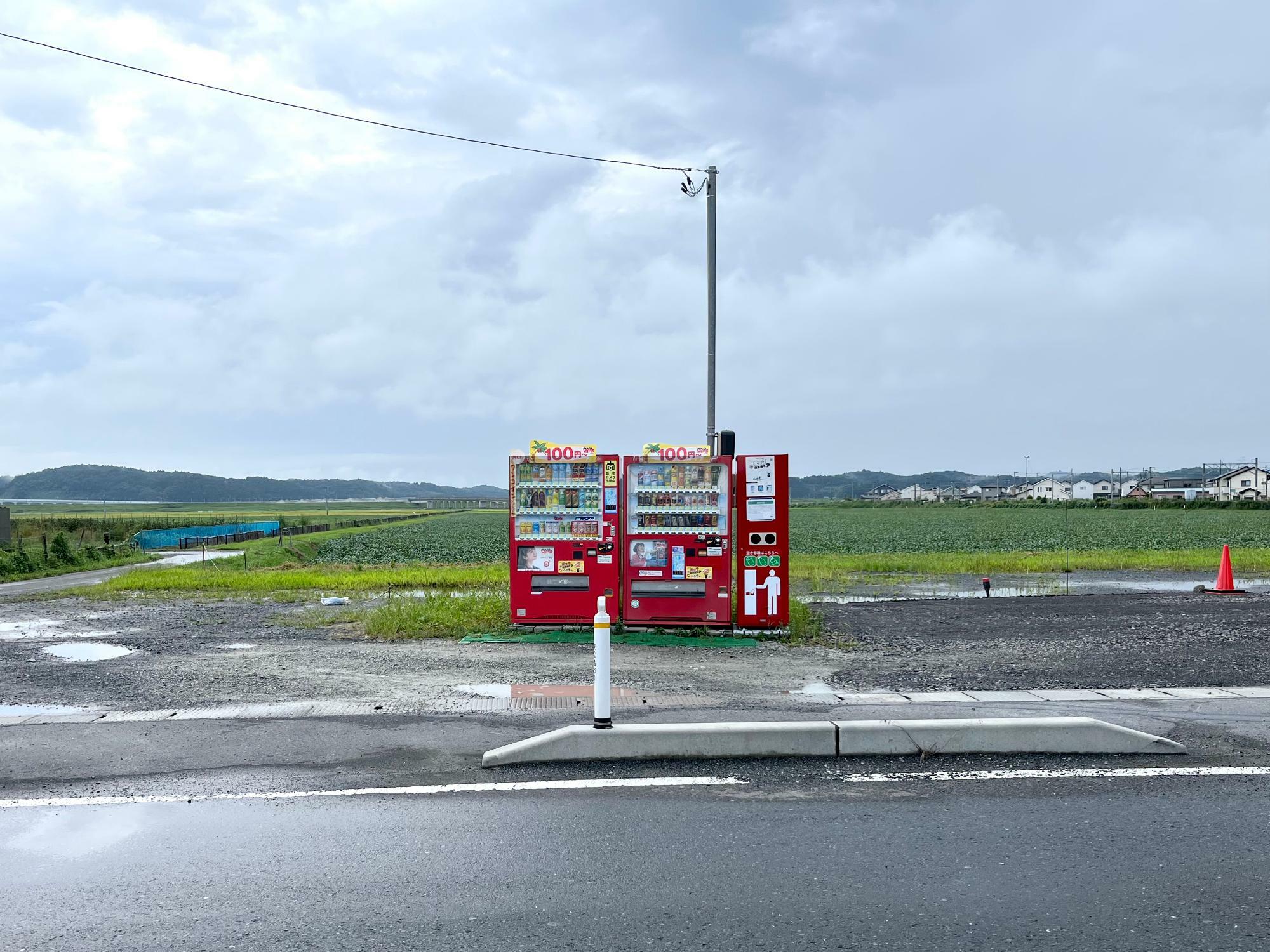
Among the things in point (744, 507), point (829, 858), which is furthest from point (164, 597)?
point (829, 858)

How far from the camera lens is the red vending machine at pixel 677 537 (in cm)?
1259

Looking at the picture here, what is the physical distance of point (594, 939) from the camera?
3.88 meters

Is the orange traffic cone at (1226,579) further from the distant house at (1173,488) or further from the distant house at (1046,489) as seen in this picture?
the distant house at (1046,489)

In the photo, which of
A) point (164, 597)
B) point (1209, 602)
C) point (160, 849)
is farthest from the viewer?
point (164, 597)

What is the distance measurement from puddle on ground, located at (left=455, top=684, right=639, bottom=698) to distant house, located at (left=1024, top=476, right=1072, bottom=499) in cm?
17109

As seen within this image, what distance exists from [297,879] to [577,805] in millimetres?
1657

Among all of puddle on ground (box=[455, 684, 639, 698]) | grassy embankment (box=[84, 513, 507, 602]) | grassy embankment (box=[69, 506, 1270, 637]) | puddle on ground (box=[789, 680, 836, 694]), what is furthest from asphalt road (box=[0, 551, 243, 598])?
puddle on ground (box=[789, 680, 836, 694])

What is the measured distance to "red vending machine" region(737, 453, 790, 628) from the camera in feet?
41.1

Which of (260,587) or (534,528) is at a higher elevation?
(534,528)

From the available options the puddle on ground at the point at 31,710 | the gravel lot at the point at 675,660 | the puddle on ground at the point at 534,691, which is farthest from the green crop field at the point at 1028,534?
the puddle on ground at the point at 31,710

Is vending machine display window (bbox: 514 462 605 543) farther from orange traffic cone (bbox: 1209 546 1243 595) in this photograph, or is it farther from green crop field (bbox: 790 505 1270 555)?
green crop field (bbox: 790 505 1270 555)

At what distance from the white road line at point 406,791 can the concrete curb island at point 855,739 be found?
1.46 feet

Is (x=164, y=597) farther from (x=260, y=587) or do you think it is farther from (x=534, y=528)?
(x=534, y=528)

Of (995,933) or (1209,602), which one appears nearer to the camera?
(995,933)
